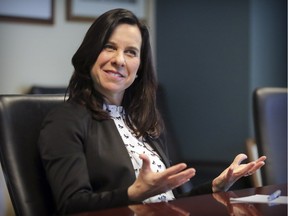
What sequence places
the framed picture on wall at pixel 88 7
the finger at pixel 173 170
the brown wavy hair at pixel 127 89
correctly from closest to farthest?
the finger at pixel 173 170
the brown wavy hair at pixel 127 89
the framed picture on wall at pixel 88 7

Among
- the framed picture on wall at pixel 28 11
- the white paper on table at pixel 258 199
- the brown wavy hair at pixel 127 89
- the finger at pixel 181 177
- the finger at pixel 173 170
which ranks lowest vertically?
the white paper on table at pixel 258 199

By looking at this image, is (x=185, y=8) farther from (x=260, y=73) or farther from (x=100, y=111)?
(x=100, y=111)

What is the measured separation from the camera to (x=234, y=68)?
132 inches

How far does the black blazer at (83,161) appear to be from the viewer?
1411 mm

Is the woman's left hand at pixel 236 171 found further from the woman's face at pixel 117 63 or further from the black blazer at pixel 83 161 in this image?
the woman's face at pixel 117 63

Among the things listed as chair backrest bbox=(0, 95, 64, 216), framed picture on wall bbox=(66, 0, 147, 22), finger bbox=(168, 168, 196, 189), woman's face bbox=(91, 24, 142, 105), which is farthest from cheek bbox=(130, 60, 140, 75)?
framed picture on wall bbox=(66, 0, 147, 22)

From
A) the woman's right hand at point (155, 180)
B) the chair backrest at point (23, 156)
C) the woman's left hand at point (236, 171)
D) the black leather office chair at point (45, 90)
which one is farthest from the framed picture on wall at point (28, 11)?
the woman's right hand at point (155, 180)

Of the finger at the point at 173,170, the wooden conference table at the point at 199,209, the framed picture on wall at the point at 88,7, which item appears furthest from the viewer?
the framed picture on wall at the point at 88,7

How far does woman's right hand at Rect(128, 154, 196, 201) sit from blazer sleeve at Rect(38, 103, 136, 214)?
4 centimetres

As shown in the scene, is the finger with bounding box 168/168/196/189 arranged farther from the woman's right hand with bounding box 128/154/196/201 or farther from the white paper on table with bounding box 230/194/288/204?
the white paper on table with bounding box 230/194/288/204

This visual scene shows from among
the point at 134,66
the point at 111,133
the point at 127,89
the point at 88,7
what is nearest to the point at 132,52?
the point at 134,66

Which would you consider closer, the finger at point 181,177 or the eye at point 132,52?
the finger at point 181,177

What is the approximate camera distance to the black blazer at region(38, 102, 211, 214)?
141 cm

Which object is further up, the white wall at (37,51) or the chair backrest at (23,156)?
the white wall at (37,51)
